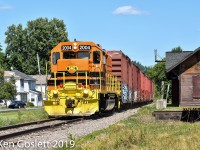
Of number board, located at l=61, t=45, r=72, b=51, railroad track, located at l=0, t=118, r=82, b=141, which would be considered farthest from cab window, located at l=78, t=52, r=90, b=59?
railroad track, located at l=0, t=118, r=82, b=141

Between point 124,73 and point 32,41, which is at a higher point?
point 32,41

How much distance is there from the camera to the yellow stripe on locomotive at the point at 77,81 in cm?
2186

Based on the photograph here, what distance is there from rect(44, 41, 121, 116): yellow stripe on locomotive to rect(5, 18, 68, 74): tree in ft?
280

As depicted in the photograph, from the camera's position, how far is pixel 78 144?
476 inches

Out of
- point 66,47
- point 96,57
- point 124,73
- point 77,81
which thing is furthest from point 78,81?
point 124,73

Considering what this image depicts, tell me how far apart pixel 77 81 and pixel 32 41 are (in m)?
90.3

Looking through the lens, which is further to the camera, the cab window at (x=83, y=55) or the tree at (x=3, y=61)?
the tree at (x=3, y=61)

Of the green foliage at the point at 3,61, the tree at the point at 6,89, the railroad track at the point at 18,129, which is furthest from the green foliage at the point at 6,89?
the railroad track at the point at 18,129

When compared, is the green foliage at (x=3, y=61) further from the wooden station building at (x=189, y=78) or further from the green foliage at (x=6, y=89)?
the wooden station building at (x=189, y=78)

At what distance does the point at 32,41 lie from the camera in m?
111

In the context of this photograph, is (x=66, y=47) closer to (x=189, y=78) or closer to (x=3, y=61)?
(x=189, y=78)

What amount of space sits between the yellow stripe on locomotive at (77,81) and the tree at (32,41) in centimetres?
8525

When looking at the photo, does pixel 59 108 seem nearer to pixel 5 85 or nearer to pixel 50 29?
pixel 5 85

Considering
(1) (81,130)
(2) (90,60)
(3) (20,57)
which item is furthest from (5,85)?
(1) (81,130)
